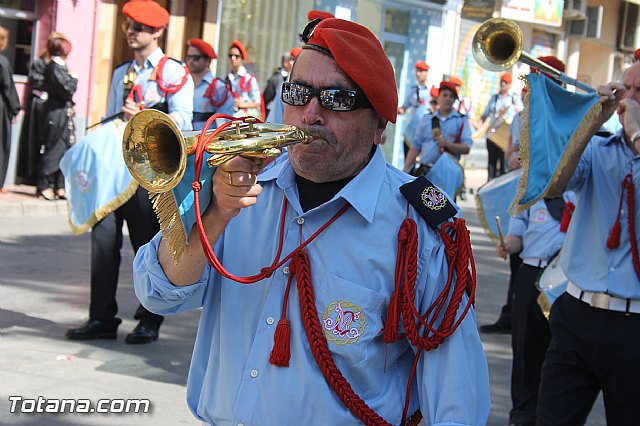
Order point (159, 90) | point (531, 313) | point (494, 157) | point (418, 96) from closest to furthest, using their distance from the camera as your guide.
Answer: point (531, 313), point (159, 90), point (418, 96), point (494, 157)

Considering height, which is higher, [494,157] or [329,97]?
[329,97]

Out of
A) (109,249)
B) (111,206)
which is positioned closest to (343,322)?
(111,206)

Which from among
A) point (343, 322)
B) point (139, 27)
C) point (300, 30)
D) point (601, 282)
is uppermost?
point (300, 30)

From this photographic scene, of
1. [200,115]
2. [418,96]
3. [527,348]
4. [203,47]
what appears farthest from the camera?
[418,96]

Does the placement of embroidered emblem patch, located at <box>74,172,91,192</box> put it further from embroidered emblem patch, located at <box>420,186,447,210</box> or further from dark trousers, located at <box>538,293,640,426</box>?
embroidered emblem patch, located at <box>420,186,447,210</box>

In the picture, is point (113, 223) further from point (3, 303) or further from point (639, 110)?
point (639, 110)

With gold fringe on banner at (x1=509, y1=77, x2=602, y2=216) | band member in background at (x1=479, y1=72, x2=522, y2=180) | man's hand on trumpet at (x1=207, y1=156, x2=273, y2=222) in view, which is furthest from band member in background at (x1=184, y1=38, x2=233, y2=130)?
band member in background at (x1=479, y1=72, x2=522, y2=180)

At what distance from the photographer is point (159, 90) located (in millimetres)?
6965

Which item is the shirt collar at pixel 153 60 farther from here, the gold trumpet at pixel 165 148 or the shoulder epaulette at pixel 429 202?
the gold trumpet at pixel 165 148

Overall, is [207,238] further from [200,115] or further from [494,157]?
[494,157]

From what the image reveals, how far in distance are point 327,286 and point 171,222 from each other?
457mm

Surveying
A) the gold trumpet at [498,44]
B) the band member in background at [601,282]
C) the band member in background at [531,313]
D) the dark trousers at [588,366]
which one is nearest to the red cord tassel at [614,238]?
the band member in background at [601,282]

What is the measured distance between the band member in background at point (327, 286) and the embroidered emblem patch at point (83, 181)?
14.3 ft

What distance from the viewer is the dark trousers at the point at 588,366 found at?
4.30 meters
